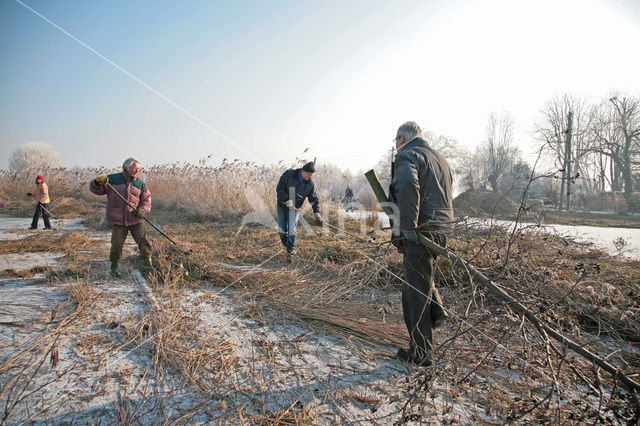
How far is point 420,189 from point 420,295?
0.84 m

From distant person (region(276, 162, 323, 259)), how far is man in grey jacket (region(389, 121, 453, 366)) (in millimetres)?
2971

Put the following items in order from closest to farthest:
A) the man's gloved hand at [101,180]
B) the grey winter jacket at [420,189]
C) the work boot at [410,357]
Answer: the grey winter jacket at [420,189], the work boot at [410,357], the man's gloved hand at [101,180]

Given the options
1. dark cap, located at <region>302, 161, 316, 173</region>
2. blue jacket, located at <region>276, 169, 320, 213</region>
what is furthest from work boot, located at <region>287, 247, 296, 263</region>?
dark cap, located at <region>302, 161, 316, 173</region>

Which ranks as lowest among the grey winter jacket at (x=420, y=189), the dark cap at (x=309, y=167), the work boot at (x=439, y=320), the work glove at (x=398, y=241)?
the work boot at (x=439, y=320)

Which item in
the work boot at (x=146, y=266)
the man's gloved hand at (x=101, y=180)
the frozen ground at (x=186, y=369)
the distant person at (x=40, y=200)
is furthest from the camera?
the distant person at (x=40, y=200)

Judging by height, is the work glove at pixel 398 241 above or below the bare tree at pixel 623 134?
below

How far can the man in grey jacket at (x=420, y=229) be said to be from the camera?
238cm

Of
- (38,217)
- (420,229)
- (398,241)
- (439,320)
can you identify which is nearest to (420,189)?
(420,229)

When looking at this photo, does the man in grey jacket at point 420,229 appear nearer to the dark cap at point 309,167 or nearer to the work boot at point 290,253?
the dark cap at point 309,167

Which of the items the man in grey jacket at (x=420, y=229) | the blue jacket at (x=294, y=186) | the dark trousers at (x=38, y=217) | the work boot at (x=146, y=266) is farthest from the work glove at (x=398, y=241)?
the dark trousers at (x=38, y=217)

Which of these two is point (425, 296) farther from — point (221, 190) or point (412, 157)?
point (221, 190)

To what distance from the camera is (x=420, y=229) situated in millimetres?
2449

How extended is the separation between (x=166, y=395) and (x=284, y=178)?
4.03 m

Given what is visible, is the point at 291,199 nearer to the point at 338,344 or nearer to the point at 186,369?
the point at 338,344
